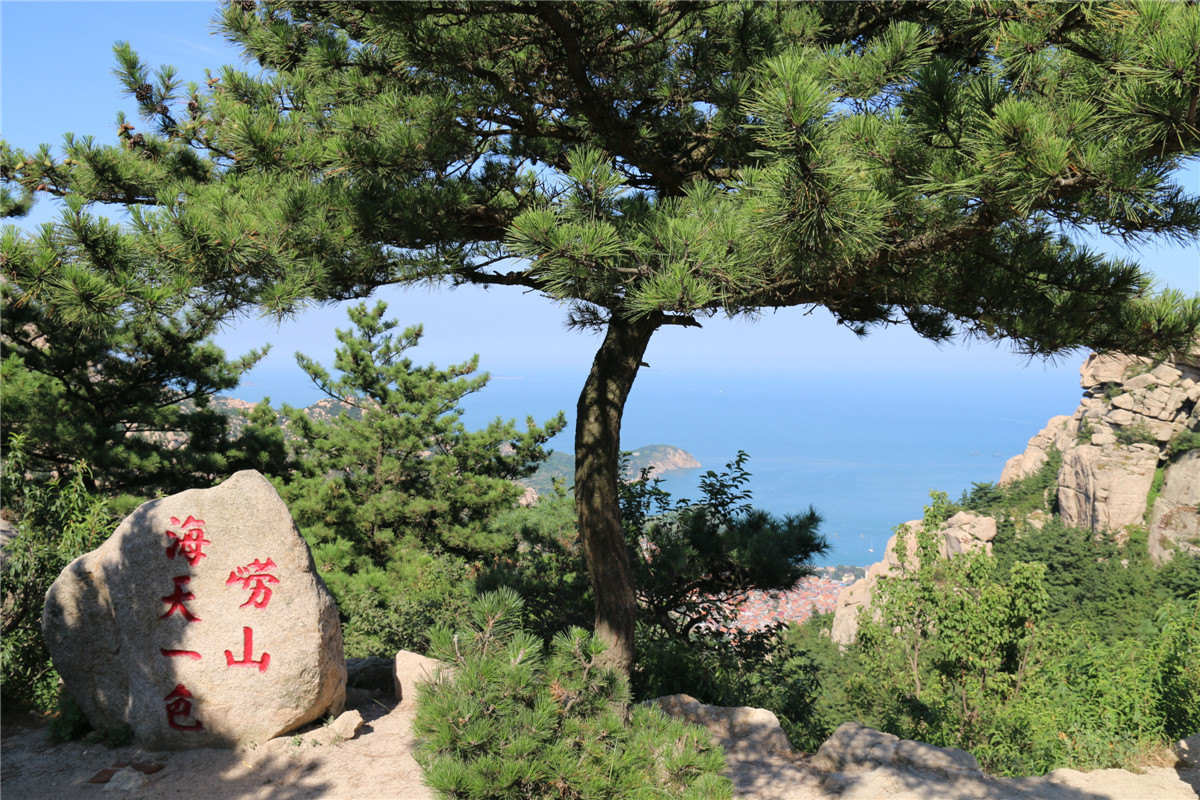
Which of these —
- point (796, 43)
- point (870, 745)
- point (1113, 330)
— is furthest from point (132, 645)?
point (1113, 330)

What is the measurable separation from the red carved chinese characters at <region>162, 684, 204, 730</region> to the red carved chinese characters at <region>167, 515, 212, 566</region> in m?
0.60

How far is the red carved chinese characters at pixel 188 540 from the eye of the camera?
11.3 ft

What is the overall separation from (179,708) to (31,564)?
1.23 metres

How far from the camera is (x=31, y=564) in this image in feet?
12.3

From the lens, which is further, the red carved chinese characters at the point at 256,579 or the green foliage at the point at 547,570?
the green foliage at the point at 547,570

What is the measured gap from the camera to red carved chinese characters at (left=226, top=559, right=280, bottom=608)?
135 inches

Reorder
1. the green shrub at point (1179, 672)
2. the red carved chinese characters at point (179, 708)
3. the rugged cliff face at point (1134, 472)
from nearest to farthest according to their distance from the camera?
the red carved chinese characters at point (179, 708), the green shrub at point (1179, 672), the rugged cliff face at point (1134, 472)

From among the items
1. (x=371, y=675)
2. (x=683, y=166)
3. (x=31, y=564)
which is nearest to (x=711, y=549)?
(x=371, y=675)

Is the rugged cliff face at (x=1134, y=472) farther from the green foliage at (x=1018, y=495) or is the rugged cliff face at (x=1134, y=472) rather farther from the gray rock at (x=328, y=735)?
the gray rock at (x=328, y=735)

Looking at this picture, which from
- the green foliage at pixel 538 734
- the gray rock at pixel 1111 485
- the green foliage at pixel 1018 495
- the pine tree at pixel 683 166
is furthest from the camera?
the green foliage at pixel 1018 495

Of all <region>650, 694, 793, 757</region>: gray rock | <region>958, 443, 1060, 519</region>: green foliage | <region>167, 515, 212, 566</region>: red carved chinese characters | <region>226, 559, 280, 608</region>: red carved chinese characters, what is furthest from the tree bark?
<region>958, 443, 1060, 519</region>: green foliage

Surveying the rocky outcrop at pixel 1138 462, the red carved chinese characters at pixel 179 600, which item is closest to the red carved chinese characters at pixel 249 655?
the red carved chinese characters at pixel 179 600

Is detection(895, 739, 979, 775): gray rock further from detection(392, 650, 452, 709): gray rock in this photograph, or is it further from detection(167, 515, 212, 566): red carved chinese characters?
detection(167, 515, 212, 566): red carved chinese characters

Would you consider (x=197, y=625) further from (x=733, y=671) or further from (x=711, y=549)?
(x=733, y=671)
